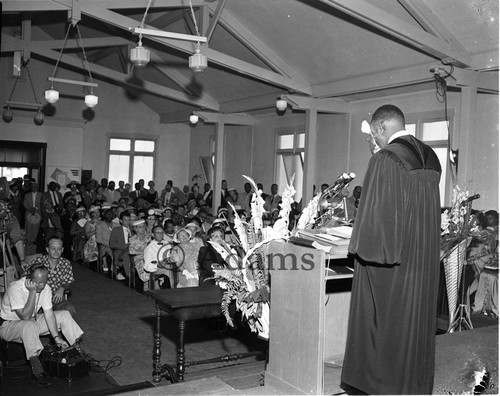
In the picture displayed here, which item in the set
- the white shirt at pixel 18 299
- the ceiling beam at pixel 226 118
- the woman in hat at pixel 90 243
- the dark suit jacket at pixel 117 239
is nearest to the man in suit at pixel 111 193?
the ceiling beam at pixel 226 118

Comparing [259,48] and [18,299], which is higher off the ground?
[259,48]

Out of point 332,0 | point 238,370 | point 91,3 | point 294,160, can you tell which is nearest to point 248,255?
point 238,370

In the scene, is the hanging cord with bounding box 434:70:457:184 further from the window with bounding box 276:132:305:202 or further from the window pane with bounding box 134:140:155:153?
the window pane with bounding box 134:140:155:153

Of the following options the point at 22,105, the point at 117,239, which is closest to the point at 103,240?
the point at 117,239

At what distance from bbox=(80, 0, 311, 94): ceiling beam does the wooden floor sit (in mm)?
4189

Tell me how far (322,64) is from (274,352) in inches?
312

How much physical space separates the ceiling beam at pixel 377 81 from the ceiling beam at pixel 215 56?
528 mm

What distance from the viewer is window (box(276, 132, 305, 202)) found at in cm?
1334

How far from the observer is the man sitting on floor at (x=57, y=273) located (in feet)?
17.7

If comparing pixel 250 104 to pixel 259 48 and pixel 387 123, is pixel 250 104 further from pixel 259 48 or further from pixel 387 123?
pixel 387 123

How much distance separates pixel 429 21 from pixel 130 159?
38.8ft

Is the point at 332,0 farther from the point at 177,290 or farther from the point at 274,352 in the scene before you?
the point at 274,352

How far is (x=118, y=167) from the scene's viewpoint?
1745 centimetres

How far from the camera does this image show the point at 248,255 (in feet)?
11.2
